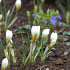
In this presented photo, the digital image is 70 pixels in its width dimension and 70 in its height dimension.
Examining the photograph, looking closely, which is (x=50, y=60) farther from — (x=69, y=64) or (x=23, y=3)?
(x=23, y=3)

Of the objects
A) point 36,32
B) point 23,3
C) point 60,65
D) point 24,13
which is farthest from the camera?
point 23,3

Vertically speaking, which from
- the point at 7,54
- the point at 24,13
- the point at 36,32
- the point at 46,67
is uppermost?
the point at 24,13

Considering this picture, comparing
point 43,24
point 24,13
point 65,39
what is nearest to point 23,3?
point 24,13

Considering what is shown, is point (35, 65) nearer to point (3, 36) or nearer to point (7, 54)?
point (7, 54)

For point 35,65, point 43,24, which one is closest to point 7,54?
point 35,65

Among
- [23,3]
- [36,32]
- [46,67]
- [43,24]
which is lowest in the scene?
[46,67]

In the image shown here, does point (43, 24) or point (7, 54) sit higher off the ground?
point (43, 24)

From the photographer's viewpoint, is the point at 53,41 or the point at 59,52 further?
the point at 59,52

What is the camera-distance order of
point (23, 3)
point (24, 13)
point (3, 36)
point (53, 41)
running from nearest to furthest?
point (53, 41), point (3, 36), point (24, 13), point (23, 3)

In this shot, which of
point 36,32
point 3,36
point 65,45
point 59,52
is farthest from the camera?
point 3,36
